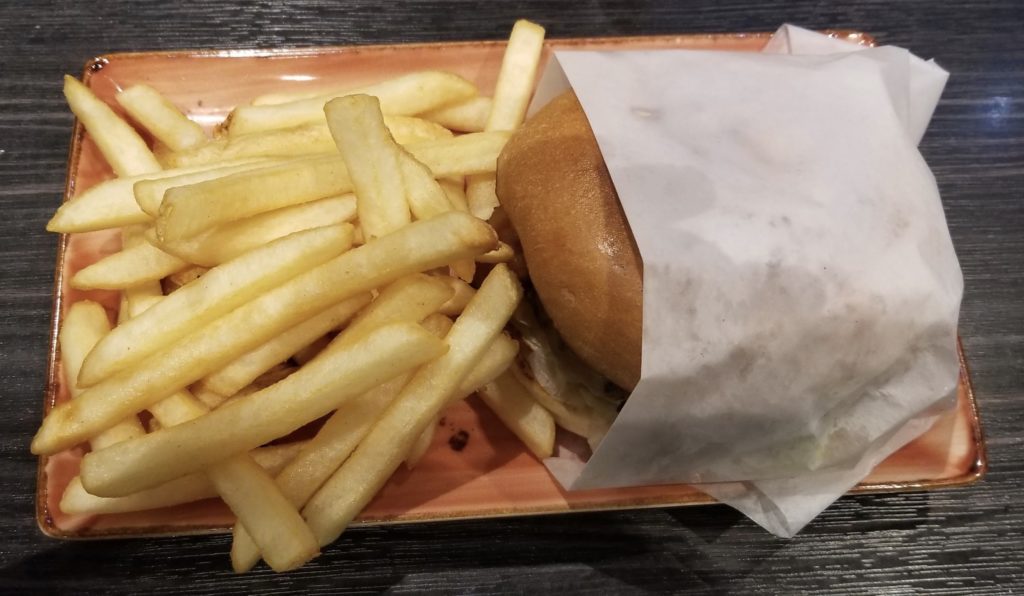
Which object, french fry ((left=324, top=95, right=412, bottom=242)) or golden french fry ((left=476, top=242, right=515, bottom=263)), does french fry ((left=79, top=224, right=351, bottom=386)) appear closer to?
french fry ((left=324, top=95, right=412, bottom=242))

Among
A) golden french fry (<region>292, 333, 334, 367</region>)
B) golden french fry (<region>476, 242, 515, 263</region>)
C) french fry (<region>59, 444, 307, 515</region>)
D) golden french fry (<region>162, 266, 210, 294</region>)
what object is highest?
golden french fry (<region>162, 266, 210, 294</region>)

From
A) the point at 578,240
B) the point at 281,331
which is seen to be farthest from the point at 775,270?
the point at 281,331

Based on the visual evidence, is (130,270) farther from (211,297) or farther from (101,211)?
(211,297)

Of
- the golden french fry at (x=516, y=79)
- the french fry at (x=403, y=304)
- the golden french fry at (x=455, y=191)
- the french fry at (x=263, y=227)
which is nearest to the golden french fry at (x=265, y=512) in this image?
the french fry at (x=403, y=304)

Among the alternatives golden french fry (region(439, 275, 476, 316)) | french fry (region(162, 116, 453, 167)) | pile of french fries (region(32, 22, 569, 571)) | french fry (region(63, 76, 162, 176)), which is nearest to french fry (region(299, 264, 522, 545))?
pile of french fries (region(32, 22, 569, 571))

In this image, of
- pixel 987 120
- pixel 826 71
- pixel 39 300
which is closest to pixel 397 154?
pixel 826 71

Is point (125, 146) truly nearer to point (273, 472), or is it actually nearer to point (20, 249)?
point (20, 249)
